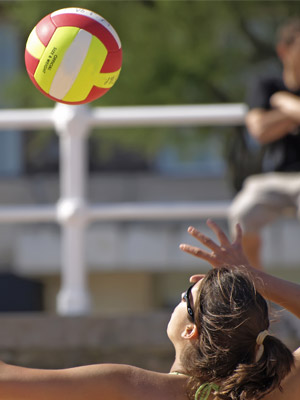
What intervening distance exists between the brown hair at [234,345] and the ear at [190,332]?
0.7 inches

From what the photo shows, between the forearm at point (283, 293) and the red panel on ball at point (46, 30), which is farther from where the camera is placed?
the red panel on ball at point (46, 30)

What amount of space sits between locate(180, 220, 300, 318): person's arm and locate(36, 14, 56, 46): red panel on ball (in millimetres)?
1028

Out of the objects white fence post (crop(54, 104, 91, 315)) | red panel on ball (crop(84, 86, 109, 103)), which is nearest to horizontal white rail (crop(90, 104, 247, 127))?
white fence post (crop(54, 104, 91, 315))

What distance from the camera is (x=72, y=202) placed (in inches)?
198

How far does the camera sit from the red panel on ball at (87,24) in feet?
11.0

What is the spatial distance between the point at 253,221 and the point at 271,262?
6.96m

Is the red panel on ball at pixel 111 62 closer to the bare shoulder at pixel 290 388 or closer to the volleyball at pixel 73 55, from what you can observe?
the volleyball at pixel 73 55

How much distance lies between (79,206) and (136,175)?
785 cm

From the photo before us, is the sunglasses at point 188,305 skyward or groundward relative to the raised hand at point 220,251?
groundward

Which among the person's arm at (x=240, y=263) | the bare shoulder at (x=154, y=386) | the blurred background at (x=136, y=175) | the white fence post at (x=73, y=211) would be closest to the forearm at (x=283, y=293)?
the person's arm at (x=240, y=263)

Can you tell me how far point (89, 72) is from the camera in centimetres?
339

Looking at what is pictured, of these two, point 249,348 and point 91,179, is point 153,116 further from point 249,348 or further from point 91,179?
point 91,179

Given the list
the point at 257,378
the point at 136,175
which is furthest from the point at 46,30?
the point at 136,175

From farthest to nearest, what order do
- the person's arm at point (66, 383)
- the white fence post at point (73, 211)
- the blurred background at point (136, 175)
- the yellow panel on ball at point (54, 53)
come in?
the white fence post at point (73, 211), the blurred background at point (136, 175), the yellow panel on ball at point (54, 53), the person's arm at point (66, 383)
